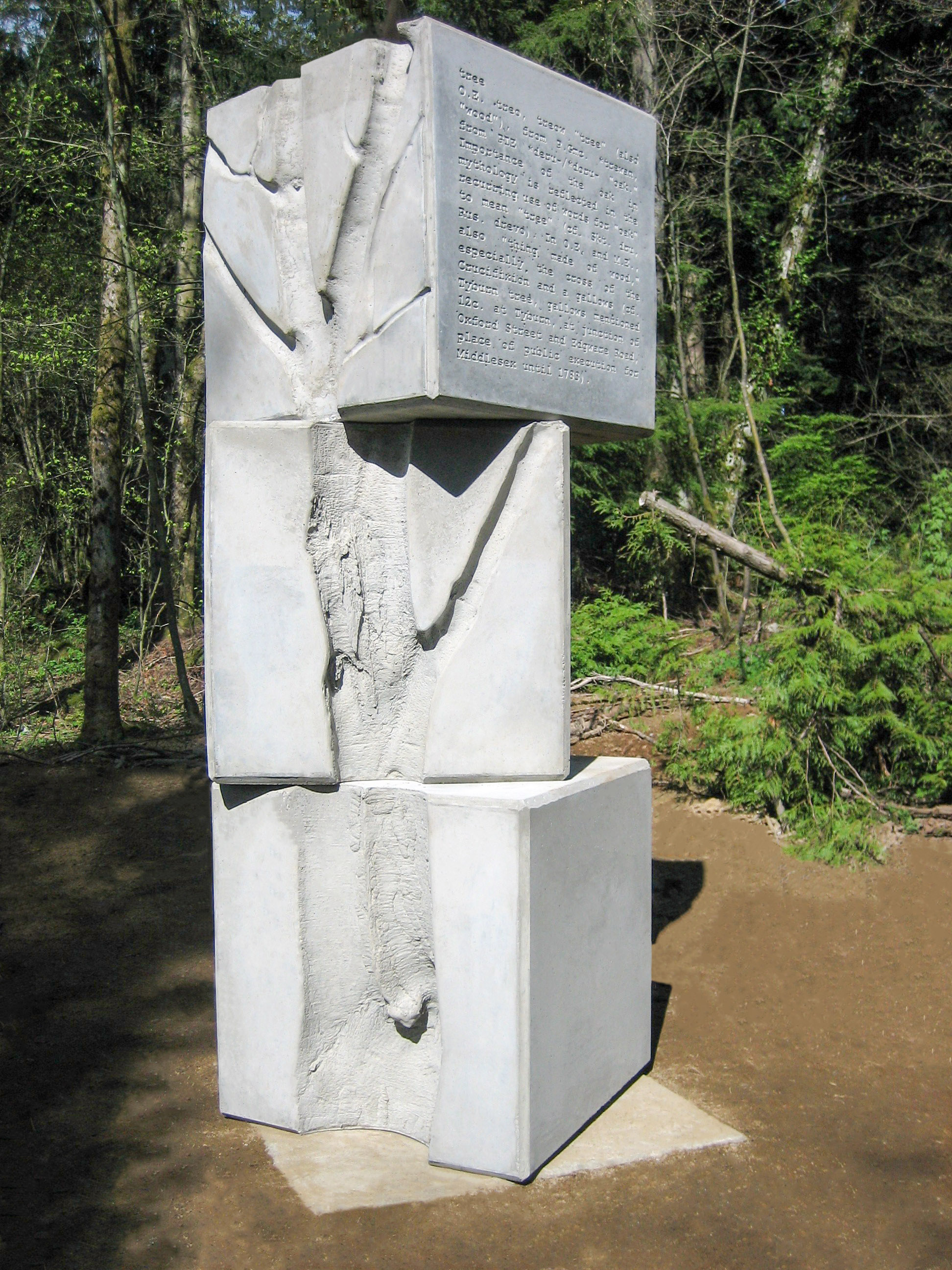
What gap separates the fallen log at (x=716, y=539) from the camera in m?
7.16

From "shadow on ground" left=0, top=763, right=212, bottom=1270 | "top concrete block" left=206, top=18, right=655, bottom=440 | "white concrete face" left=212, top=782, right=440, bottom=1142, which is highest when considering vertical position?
"top concrete block" left=206, top=18, right=655, bottom=440

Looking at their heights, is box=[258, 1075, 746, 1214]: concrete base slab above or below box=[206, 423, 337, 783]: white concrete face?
below

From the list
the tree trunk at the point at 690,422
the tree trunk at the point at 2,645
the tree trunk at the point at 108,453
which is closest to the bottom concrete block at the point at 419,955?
the tree trunk at the point at 108,453

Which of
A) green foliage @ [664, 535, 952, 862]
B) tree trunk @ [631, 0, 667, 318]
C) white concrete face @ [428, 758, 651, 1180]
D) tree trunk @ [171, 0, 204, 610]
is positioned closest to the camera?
white concrete face @ [428, 758, 651, 1180]

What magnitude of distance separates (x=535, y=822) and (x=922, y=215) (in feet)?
45.4

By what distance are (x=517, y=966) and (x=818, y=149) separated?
12645mm

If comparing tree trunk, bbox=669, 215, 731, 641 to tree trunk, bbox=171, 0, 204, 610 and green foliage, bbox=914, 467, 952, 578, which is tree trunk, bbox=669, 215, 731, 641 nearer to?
green foliage, bbox=914, 467, 952, 578

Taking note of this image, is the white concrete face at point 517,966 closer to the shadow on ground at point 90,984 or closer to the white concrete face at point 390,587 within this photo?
the white concrete face at point 390,587

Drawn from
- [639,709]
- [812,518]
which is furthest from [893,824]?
[812,518]

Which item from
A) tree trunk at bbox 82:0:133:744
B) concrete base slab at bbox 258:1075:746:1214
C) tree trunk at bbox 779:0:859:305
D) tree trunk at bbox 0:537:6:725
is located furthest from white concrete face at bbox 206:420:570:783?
tree trunk at bbox 779:0:859:305

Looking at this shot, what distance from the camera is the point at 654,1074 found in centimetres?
424

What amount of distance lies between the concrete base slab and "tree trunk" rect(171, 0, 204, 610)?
735 centimetres

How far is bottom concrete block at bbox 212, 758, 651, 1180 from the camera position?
3410 mm

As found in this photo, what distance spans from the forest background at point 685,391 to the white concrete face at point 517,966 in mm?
3207
